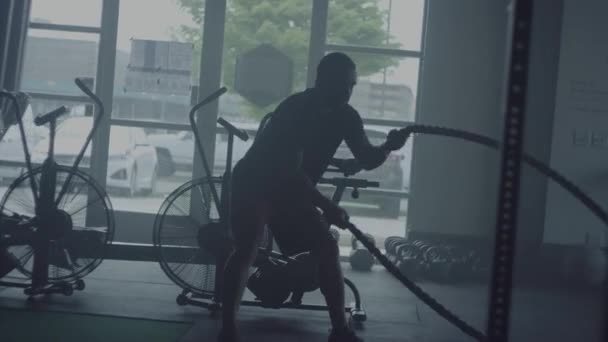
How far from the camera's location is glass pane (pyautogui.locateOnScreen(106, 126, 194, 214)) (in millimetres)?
5629

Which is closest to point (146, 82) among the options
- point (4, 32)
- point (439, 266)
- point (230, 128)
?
point (4, 32)

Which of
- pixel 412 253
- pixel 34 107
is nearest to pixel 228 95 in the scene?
pixel 34 107

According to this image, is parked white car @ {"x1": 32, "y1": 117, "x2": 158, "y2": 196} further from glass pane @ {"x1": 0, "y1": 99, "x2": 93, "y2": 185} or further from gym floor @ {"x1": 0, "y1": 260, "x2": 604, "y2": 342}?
gym floor @ {"x1": 0, "y1": 260, "x2": 604, "y2": 342}

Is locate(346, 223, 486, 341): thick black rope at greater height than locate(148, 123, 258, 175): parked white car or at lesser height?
lesser

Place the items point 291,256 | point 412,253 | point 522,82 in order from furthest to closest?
point 412,253 → point 291,256 → point 522,82

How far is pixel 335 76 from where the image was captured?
8.86 feet

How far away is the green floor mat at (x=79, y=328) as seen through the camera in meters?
2.97

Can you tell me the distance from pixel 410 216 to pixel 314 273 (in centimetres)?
237

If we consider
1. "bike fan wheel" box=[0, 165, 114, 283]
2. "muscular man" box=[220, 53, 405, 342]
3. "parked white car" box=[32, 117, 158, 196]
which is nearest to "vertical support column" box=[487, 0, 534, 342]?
"muscular man" box=[220, 53, 405, 342]

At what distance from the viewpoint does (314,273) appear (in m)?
3.41

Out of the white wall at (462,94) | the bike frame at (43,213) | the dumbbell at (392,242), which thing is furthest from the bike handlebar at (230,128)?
the white wall at (462,94)

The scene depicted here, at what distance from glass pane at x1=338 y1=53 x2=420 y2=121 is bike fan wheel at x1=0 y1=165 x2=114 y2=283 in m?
2.56

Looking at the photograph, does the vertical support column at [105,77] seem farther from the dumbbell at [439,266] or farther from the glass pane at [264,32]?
the dumbbell at [439,266]

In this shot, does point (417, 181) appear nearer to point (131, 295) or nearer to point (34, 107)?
point (131, 295)
